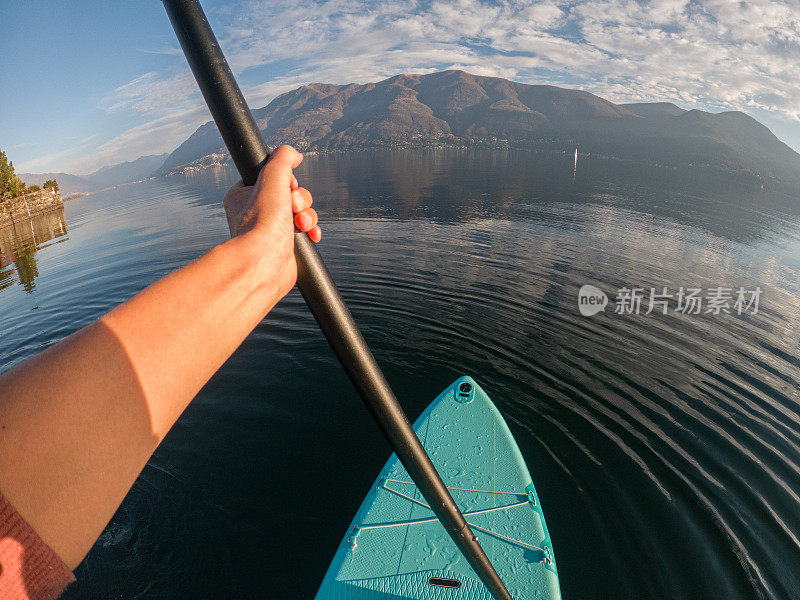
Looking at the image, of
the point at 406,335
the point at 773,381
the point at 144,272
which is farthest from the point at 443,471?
the point at 144,272

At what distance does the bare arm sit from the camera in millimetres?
1001

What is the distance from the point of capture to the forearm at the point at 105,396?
39.2 inches

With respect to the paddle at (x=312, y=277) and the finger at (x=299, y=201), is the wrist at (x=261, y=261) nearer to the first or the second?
the paddle at (x=312, y=277)

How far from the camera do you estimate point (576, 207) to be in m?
39.4

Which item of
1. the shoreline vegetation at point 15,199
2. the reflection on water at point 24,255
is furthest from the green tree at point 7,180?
the reflection on water at point 24,255

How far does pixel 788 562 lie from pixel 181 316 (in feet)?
34.3

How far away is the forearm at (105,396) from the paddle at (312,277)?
34cm

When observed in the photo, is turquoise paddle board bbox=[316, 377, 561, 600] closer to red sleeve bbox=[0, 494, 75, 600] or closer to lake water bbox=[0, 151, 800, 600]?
lake water bbox=[0, 151, 800, 600]

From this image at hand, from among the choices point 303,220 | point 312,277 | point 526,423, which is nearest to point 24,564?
point 312,277

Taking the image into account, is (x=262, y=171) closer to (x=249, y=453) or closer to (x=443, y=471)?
(x=443, y=471)

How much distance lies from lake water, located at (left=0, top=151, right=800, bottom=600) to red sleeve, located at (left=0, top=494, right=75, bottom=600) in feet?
21.0

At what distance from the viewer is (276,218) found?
67.5 inches

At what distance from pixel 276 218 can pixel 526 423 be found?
8979mm

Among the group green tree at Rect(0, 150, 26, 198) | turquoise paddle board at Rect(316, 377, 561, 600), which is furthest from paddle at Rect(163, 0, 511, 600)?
green tree at Rect(0, 150, 26, 198)
